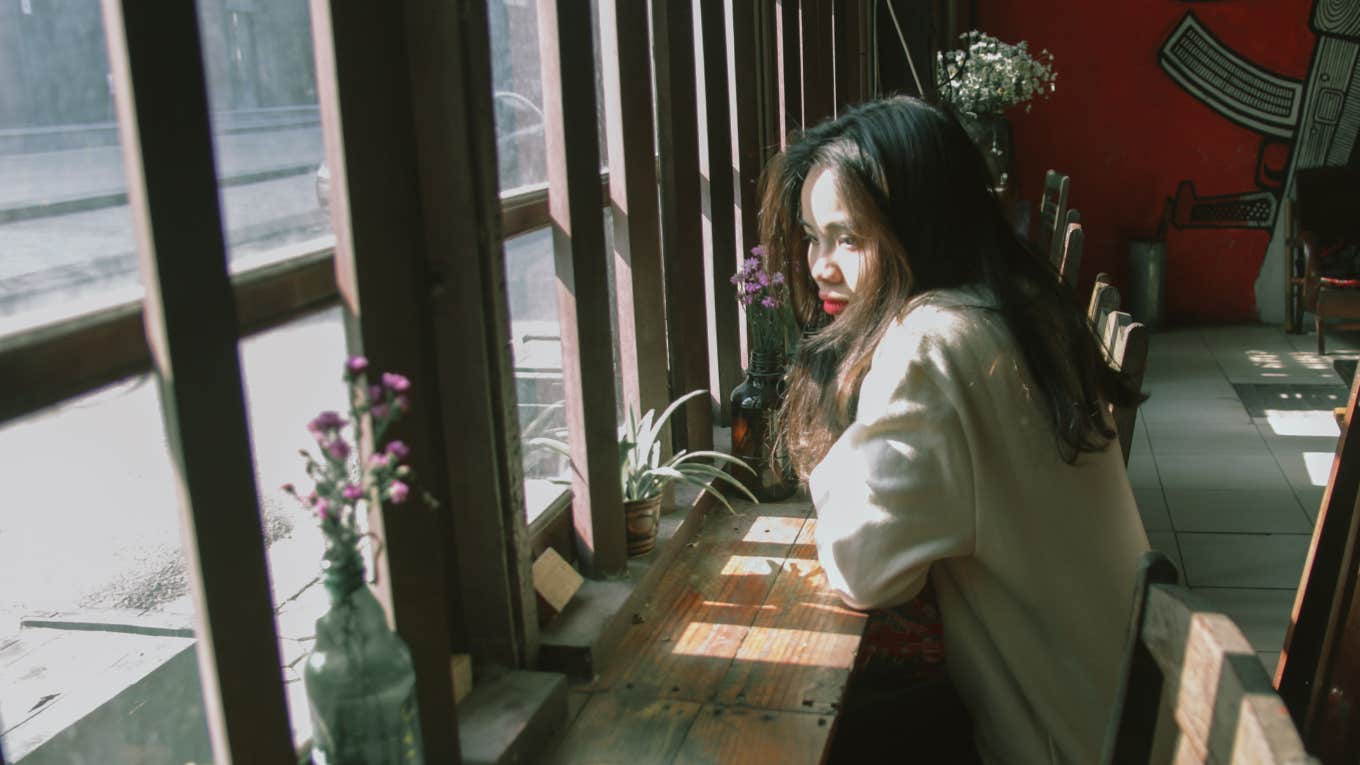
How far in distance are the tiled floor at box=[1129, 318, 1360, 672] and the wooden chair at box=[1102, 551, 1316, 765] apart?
4.61 feet

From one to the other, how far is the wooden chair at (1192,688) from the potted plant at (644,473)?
3.14ft

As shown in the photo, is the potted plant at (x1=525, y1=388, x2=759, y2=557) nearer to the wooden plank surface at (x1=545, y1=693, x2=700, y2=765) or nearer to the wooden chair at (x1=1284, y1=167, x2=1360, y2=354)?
the wooden plank surface at (x1=545, y1=693, x2=700, y2=765)

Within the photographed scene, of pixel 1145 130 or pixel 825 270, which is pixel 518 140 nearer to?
pixel 825 270

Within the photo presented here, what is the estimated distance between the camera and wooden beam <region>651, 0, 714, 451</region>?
94.7 inches

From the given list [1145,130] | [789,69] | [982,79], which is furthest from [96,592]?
[1145,130]

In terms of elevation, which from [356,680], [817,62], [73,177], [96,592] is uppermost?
[817,62]

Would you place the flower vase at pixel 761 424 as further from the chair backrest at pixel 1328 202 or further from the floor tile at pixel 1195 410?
the chair backrest at pixel 1328 202

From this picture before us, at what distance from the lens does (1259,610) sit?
11.6ft

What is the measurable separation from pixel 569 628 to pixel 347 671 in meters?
0.72

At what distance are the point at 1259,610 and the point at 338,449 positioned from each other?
10.6 feet

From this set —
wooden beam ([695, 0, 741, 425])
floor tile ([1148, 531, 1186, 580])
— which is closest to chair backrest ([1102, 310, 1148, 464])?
wooden beam ([695, 0, 741, 425])

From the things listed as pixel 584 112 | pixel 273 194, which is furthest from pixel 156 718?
pixel 584 112

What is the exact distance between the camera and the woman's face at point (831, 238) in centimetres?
182

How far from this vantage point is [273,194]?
1227 mm
